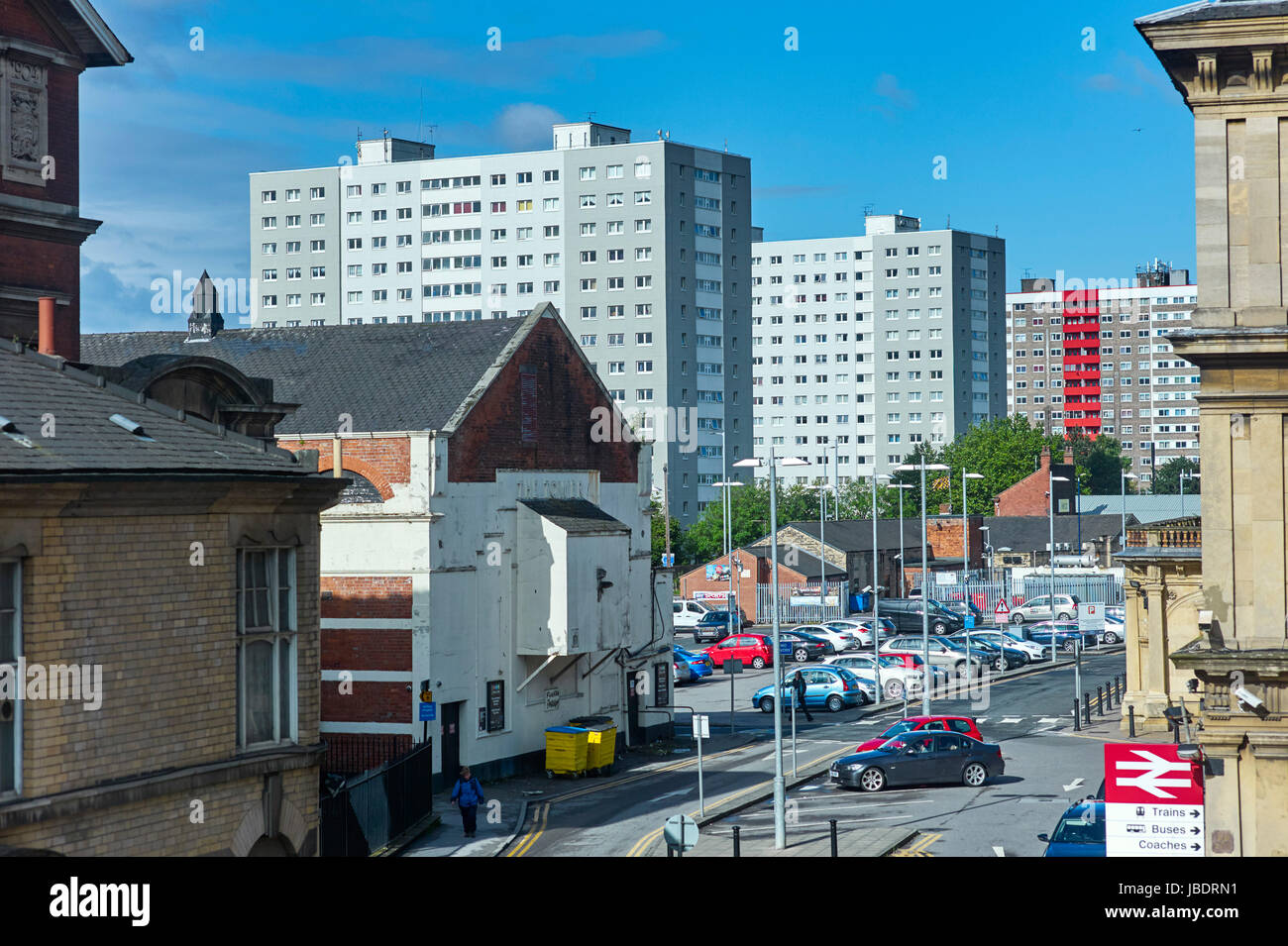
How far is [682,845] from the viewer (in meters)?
20.3

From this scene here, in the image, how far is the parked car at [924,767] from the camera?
35.0m

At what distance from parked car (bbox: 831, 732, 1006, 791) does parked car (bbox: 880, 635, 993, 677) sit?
20806mm

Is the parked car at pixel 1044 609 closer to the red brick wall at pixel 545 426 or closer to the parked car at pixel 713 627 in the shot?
the parked car at pixel 713 627

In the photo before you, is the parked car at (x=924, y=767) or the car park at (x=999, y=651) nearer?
the parked car at (x=924, y=767)

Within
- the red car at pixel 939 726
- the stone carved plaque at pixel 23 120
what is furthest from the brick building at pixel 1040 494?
the stone carved plaque at pixel 23 120

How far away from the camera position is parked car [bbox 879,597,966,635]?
75812mm

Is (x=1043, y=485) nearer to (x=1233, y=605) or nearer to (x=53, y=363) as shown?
(x=1233, y=605)

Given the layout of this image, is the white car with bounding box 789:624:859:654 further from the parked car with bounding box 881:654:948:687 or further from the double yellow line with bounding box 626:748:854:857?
the double yellow line with bounding box 626:748:854:857

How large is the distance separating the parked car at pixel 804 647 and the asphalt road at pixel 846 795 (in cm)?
1533

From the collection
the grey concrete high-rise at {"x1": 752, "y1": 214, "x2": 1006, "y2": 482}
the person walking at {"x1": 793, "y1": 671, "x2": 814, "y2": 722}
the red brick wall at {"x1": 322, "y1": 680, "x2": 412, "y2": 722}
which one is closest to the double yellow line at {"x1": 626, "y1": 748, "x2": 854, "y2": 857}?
the red brick wall at {"x1": 322, "y1": 680, "x2": 412, "y2": 722}

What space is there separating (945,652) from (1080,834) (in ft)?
121
